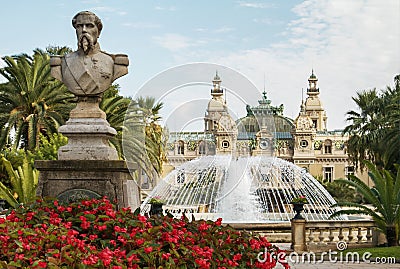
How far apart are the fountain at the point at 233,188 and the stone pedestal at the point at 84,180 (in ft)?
35.7

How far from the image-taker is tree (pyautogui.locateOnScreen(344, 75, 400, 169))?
33888 mm

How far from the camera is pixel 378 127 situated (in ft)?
Answer: 140

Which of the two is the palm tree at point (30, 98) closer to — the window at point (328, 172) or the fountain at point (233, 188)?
the fountain at point (233, 188)

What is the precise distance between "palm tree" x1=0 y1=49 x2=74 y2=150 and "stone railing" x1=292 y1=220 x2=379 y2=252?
15023 mm

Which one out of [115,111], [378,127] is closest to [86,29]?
[115,111]

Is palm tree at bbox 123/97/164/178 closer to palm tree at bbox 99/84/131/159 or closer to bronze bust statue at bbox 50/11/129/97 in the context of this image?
palm tree at bbox 99/84/131/159

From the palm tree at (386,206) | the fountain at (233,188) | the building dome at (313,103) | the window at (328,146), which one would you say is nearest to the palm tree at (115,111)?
the fountain at (233,188)

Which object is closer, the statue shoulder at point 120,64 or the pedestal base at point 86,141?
the pedestal base at point 86,141

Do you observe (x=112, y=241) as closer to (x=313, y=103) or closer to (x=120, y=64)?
(x=120, y=64)

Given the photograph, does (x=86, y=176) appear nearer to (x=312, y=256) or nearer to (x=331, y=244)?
(x=312, y=256)

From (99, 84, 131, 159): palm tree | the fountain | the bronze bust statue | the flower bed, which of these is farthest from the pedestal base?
(99, 84, 131, 159): palm tree

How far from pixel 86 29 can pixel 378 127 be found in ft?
124

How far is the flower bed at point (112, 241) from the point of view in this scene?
417 centimetres

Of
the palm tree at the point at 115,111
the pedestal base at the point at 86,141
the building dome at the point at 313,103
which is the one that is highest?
the building dome at the point at 313,103
